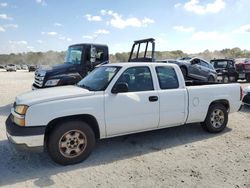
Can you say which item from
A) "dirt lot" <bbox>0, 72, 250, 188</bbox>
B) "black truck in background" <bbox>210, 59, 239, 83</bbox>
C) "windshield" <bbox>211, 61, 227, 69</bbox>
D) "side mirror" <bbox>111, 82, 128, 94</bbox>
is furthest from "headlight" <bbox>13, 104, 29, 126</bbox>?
"windshield" <bbox>211, 61, 227, 69</bbox>

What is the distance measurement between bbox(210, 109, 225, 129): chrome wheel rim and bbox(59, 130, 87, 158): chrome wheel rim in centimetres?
321

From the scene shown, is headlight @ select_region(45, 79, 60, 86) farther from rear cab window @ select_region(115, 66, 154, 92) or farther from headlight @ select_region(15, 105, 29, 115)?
headlight @ select_region(15, 105, 29, 115)

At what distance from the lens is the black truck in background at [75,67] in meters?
9.03

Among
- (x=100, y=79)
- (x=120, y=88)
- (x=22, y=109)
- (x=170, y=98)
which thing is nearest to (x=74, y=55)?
(x=100, y=79)

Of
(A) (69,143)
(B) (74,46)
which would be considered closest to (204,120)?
(A) (69,143)

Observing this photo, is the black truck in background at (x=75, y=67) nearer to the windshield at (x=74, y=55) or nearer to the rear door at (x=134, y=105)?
the windshield at (x=74, y=55)

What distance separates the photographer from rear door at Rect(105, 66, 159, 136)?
4805 mm

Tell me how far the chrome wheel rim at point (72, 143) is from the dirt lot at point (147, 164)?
9.1 inches

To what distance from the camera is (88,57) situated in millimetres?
9547

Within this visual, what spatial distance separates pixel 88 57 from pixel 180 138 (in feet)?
16.3

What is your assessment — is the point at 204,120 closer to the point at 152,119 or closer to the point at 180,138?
the point at 180,138

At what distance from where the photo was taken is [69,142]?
4500 millimetres

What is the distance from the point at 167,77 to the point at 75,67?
15.3ft

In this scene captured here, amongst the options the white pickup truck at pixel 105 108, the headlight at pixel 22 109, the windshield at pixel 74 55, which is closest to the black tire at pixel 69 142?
the white pickup truck at pixel 105 108
